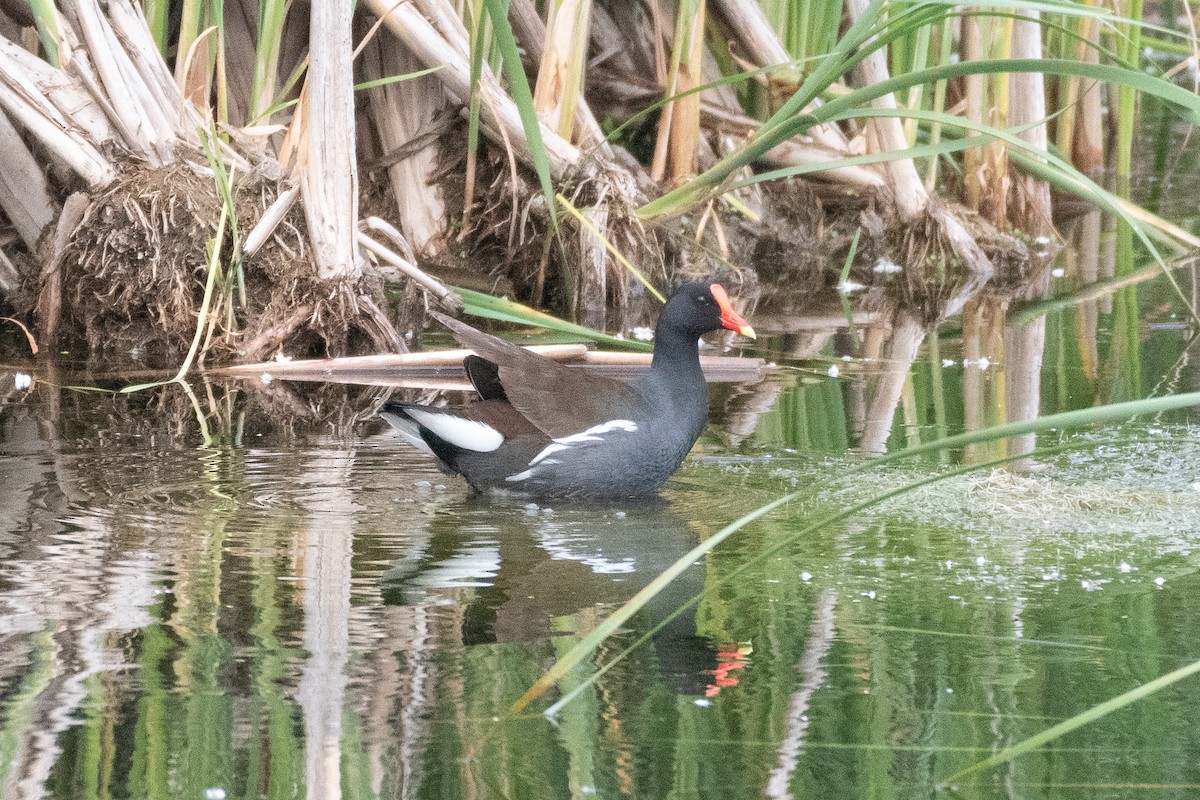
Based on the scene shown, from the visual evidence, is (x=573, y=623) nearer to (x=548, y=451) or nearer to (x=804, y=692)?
(x=804, y=692)

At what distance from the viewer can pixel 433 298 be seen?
6.14 metres

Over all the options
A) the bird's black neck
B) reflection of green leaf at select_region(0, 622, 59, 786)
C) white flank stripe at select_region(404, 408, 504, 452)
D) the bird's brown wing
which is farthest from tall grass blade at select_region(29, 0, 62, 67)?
reflection of green leaf at select_region(0, 622, 59, 786)

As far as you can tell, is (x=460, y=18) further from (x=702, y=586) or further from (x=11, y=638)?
(x=11, y=638)

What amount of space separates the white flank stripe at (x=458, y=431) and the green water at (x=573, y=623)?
0.48 feet

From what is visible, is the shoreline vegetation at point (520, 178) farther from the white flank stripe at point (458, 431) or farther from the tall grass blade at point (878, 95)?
the white flank stripe at point (458, 431)

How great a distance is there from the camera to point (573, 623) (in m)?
3.00

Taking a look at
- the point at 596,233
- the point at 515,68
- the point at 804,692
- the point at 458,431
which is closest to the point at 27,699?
the point at 804,692

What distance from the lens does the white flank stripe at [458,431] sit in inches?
160

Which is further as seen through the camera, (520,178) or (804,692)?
(520,178)

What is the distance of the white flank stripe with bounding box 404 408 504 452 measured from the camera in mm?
4070

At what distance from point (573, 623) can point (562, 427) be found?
1.15 meters

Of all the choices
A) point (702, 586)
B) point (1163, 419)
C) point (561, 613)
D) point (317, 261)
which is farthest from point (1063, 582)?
point (317, 261)

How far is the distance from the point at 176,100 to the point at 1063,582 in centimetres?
376

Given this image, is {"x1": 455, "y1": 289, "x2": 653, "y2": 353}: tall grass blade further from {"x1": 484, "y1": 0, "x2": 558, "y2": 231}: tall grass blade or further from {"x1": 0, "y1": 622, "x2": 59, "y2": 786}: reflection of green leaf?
{"x1": 0, "y1": 622, "x2": 59, "y2": 786}: reflection of green leaf
